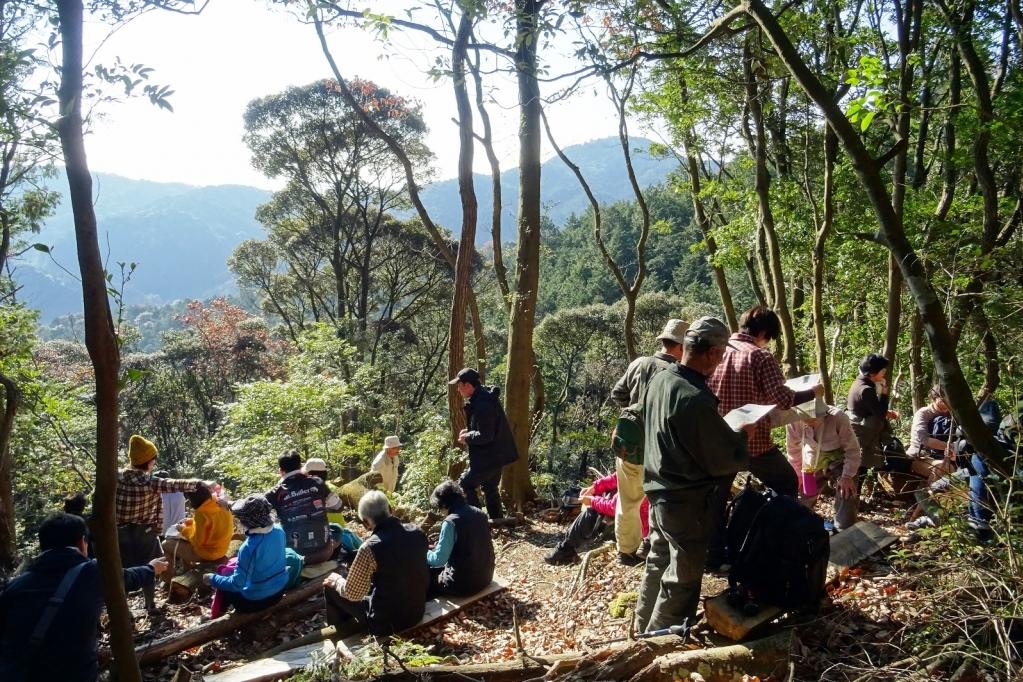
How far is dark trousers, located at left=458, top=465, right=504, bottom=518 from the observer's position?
733 centimetres

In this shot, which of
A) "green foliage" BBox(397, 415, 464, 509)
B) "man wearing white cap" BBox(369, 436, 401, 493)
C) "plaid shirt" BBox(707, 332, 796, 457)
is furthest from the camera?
"man wearing white cap" BBox(369, 436, 401, 493)

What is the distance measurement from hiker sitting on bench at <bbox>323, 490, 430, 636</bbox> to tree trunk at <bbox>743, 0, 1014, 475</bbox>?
358 cm

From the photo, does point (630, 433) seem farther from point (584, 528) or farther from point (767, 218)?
point (767, 218)

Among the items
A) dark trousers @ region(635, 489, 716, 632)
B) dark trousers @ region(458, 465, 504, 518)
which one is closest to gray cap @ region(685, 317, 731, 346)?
dark trousers @ region(635, 489, 716, 632)

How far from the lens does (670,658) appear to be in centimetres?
341

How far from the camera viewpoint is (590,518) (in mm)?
6328

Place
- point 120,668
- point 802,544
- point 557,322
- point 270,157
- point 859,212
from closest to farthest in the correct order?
point 120,668 → point 802,544 → point 859,212 → point 270,157 → point 557,322

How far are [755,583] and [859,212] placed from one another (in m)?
7.96

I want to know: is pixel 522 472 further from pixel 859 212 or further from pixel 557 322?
pixel 557 322

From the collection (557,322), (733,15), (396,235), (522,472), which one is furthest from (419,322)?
(733,15)

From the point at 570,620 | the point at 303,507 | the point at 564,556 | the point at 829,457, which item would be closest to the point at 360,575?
the point at 303,507

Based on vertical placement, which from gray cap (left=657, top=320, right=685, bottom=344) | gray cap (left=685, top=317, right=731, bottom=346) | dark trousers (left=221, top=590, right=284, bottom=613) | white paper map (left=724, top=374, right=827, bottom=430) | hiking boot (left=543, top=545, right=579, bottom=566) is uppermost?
gray cap (left=685, top=317, right=731, bottom=346)

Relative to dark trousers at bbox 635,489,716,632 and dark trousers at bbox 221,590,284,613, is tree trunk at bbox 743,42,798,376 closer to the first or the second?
dark trousers at bbox 635,489,716,632

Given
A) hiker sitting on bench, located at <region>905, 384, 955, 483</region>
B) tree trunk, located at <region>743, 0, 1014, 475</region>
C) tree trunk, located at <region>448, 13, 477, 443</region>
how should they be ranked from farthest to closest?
tree trunk, located at <region>448, 13, 477, 443</region>, hiker sitting on bench, located at <region>905, 384, 955, 483</region>, tree trunk, located at <region>743, 0, 1014, 475</region>
